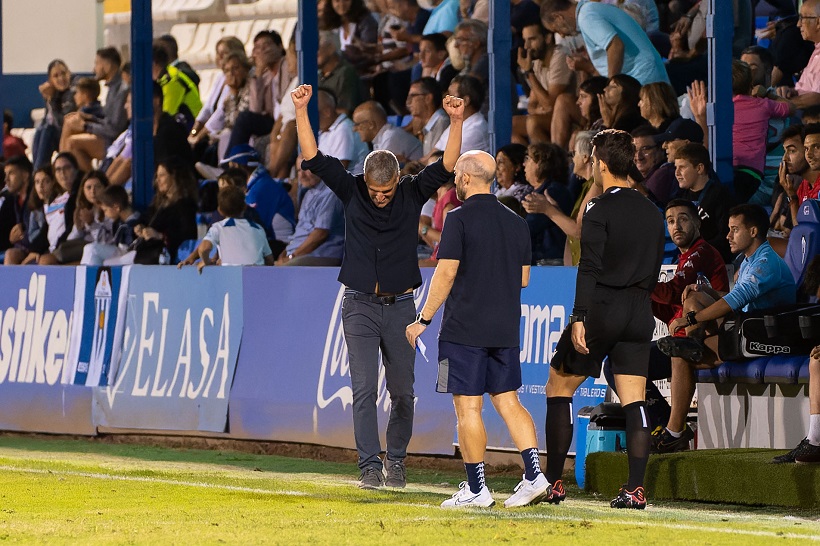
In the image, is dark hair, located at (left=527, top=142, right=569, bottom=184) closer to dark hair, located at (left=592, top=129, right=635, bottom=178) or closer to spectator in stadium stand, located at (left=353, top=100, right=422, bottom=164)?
spectator in stadium stand, located at (left=353, top=100, right=422, bottom=164)

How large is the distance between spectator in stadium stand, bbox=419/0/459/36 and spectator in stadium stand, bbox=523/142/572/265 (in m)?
4.76

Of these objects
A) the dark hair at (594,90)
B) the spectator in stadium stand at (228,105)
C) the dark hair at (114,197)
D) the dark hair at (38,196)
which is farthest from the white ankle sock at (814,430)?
the dark hair at (38,196)

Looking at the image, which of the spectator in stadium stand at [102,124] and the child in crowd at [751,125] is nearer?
the child in crowd at [751,125]

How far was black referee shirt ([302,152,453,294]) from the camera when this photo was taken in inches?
406

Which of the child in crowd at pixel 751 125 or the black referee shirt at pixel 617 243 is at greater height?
the child in crowd at pixel 751 125

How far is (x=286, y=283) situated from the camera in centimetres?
1418

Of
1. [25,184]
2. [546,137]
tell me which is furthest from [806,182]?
[25,184]

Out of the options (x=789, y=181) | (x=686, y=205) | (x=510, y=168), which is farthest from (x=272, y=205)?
(x=686, y=205)

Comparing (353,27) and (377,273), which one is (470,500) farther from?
(353,27)

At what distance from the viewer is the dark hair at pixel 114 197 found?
17.5 metres

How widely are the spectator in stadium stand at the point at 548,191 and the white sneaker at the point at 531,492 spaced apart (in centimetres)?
446

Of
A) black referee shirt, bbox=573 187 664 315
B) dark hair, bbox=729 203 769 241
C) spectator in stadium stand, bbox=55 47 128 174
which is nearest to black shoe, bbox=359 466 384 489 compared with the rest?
black referee shirt, bbox=573 187 664 315

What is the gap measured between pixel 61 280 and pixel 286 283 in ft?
9.91

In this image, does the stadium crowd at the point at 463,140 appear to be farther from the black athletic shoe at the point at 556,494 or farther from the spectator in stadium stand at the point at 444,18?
the black athletic shoe at the point at 556,494
